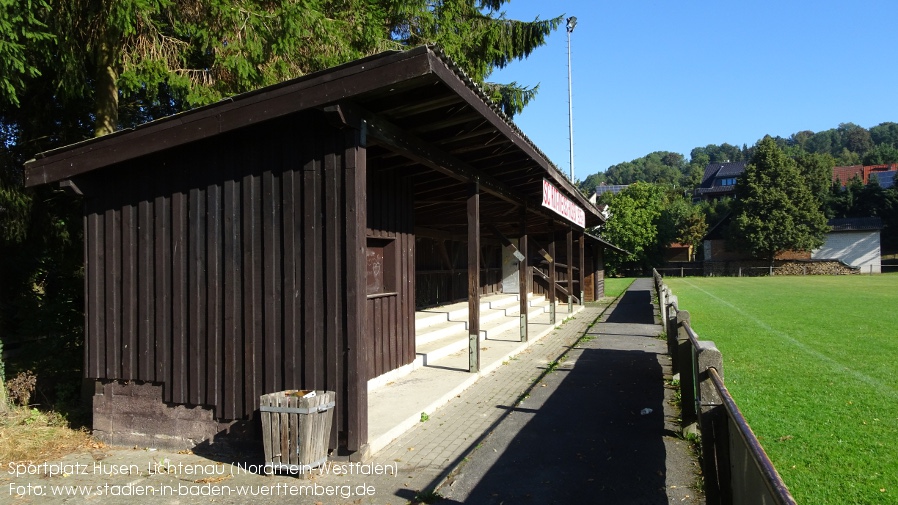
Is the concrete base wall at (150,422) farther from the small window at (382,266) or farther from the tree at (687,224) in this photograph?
the tree at (687,224)

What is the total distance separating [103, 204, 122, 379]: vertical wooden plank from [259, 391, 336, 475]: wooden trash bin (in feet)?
7.61

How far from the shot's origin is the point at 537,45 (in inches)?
599

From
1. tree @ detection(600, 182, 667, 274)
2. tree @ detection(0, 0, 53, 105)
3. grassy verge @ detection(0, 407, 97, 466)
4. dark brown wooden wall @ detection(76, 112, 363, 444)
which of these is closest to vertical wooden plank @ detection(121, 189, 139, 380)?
dark brown wooden wall @ detection(76, 112, 363, 444)

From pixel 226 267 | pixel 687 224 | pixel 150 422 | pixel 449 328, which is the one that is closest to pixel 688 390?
pixel 226 267

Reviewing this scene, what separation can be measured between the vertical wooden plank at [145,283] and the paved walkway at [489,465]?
87 cm

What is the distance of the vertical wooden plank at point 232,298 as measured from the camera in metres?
5.63

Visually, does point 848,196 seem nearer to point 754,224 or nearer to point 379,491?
point 754,224

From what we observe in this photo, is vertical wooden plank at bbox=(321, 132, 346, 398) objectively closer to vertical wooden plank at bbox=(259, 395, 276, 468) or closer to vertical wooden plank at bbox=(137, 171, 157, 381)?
vertical wooden plank at bbox=(259, 395, 276, 468)

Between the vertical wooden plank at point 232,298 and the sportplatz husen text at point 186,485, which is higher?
the vertical wooden plank at point 232,298

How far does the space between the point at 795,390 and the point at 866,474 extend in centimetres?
A: 311

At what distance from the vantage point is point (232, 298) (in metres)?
5.73

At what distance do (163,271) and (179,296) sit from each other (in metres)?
0.32

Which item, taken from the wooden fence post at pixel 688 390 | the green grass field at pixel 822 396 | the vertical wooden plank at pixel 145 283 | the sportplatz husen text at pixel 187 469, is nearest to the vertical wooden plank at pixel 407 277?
the vertical wooden plank at pixel 145 283

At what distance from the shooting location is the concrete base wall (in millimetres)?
5711
